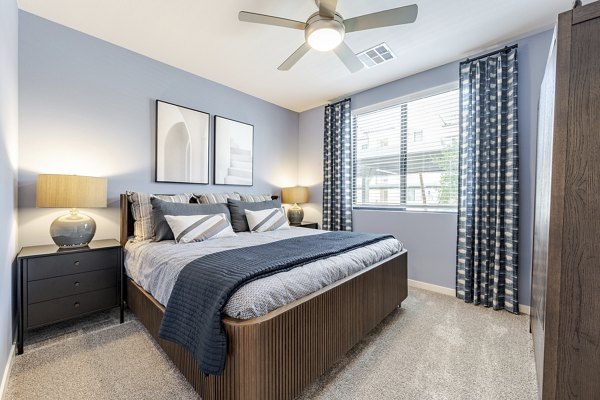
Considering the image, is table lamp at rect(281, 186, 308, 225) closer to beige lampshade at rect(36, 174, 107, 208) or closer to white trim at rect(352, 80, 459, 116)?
white trim at rect(352, 80, 459, 116)

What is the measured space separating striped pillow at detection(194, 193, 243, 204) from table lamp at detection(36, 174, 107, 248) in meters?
0.95

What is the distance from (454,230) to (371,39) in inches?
87.3

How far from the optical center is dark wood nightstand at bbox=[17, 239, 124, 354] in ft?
6.07

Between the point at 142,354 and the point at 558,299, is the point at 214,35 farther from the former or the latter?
the point at 558,299

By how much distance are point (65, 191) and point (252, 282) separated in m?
1.82

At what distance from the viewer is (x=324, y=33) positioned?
1891mm

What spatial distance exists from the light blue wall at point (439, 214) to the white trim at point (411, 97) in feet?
0.12

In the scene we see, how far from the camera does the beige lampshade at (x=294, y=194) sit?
4188 mm

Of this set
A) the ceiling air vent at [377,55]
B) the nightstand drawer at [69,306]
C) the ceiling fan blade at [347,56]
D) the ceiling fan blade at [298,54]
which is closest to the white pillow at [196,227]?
the nightstand drawer at [69,306]

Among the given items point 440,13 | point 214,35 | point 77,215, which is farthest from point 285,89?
point 77,215

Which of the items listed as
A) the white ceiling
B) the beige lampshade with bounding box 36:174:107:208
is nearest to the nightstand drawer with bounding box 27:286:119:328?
the beige lampshade with bounding box 36:174:107:208

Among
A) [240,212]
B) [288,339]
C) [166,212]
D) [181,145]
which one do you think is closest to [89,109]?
[181,145]

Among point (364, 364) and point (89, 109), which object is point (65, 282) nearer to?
point (89, 109)

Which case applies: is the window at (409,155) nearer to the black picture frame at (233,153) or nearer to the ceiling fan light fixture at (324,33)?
the black picture frame at (233,153)
